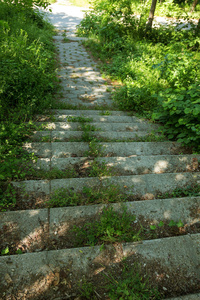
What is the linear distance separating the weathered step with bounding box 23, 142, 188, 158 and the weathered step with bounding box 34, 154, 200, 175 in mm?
233

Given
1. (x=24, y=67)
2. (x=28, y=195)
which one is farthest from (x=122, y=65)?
(x=28, y=195)

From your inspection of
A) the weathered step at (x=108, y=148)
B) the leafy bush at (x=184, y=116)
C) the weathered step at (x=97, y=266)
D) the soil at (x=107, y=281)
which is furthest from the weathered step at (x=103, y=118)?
the soil at (x=107, y=281)

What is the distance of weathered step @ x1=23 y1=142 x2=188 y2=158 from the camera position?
310 cm

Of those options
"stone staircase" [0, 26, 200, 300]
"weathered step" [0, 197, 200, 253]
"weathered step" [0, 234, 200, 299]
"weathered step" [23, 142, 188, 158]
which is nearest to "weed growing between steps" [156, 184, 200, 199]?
"stone staircase" [0, 26, 200, 300]

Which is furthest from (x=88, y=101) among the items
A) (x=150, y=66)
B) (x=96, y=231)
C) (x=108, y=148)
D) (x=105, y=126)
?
(x=96, y=231)

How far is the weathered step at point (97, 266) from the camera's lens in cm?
157

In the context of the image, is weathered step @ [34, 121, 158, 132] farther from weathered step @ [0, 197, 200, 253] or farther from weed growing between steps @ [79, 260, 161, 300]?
weed growing between steps @ [79, 260, 161, 300]

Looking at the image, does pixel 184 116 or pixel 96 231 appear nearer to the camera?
pixel 96 231

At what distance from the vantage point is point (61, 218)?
209cm

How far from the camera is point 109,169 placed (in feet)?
9.06

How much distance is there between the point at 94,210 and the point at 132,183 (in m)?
0.66

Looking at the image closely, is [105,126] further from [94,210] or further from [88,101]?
[94,210]

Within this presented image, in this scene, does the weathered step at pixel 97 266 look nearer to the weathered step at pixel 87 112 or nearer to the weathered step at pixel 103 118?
the weathered step at pixel 103 118

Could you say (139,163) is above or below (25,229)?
above
